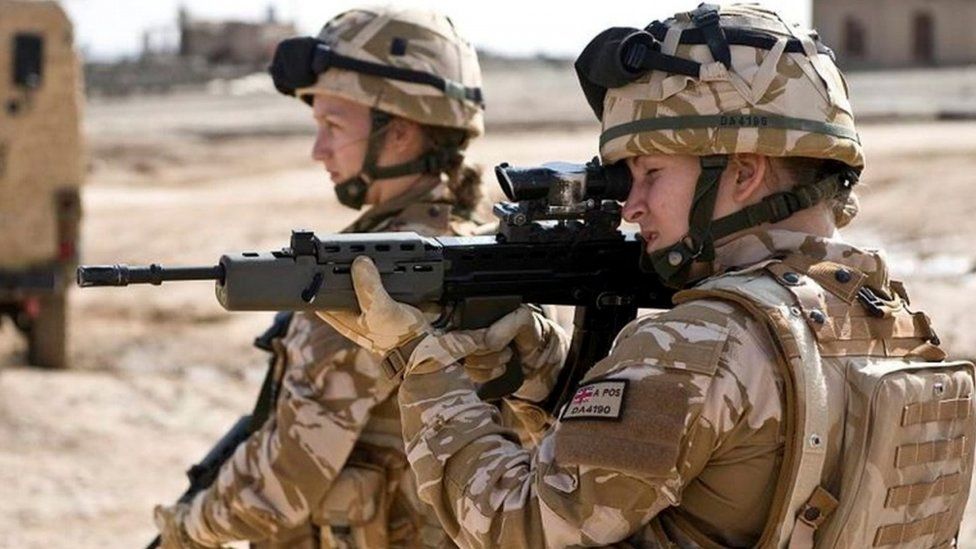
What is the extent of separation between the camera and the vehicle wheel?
11.6 m

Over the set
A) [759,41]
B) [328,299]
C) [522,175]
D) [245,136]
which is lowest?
[245,136]

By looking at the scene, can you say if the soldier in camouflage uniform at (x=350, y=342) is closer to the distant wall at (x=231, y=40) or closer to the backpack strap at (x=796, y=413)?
the backpack strap at (x=796, y=413)

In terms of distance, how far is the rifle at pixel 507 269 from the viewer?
129 inches

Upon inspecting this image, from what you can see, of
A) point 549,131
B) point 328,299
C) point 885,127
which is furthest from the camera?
point 549,131

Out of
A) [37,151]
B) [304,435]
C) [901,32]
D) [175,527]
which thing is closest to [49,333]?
[37,151]

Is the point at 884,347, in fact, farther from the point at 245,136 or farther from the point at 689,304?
the point at 245,136

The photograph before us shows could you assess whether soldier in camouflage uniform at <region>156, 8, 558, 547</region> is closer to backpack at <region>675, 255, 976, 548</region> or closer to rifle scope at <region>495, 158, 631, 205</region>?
rifle scope at <region>495, 158, 631, 205</region>

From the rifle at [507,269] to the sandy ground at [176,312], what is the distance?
4.36 meters

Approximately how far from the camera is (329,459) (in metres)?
4.23

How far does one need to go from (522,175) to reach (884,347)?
0.72 metres

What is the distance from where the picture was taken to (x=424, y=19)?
4656 millimetres

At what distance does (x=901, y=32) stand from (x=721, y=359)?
38.4 metres

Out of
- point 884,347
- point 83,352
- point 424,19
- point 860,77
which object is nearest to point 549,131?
point 860,77

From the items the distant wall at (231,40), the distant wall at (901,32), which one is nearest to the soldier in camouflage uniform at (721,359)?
the distant wall at (901,32)
